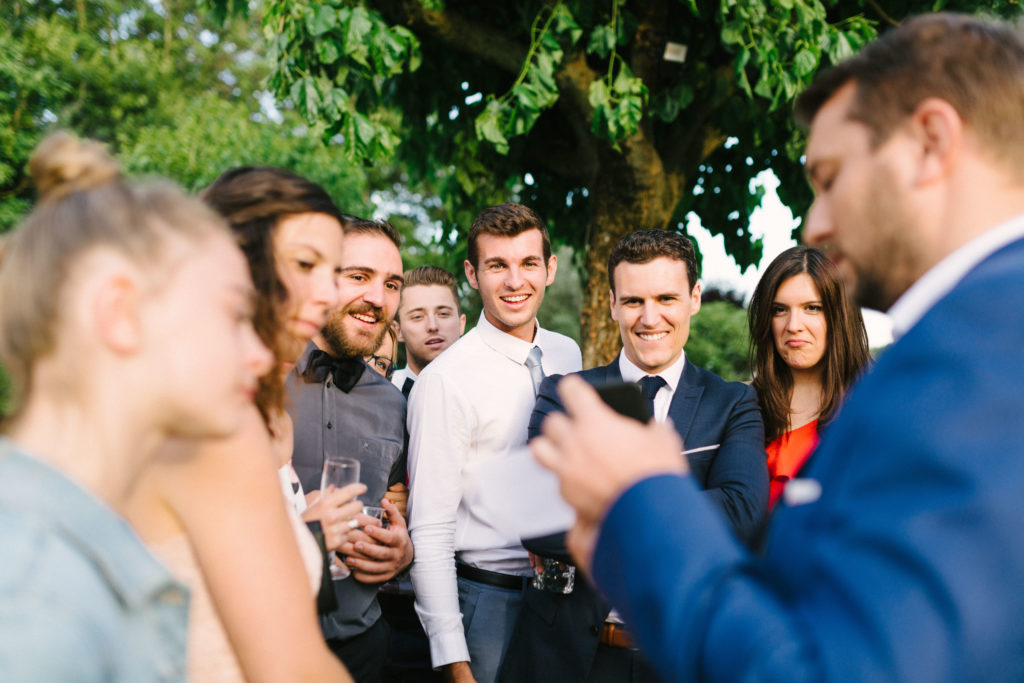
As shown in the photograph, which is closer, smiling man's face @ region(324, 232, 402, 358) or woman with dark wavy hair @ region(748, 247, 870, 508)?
smiling man's face @ region(324, 232, 402, 358)

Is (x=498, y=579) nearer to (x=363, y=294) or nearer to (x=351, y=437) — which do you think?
(x=351, y=437)

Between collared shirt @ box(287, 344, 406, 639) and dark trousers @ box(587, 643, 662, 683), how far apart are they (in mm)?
836

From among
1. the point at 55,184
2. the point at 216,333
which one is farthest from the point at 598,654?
the point at 55,184

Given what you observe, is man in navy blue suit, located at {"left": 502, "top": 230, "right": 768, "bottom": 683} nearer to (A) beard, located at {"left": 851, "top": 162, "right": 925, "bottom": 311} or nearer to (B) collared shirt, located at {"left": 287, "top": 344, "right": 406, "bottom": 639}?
(B) collared shirt, located at {"left": 287, "top": 344, "right": 406, "bottom": 639}

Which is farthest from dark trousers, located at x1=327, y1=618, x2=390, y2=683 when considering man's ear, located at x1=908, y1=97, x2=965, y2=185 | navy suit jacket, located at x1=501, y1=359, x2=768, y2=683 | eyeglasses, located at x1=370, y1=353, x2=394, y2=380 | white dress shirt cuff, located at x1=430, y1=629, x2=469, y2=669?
eyeglasses, located at x1=370, y1=353, x2=394, y2=380

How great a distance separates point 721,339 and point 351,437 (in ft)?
53.0

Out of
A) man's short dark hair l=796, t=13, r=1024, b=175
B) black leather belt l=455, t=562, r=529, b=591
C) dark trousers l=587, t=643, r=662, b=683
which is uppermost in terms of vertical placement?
man's short dark hair l=796, t=13, r=1024, b=175

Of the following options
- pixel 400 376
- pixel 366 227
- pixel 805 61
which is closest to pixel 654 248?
pixel 366 227

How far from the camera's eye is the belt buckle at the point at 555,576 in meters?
2.94

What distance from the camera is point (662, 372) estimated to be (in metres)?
3.38

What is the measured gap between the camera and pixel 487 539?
11.6ft

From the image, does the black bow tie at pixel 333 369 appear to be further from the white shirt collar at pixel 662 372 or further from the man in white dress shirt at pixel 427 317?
the man in white dress shirt at pixel 427 317

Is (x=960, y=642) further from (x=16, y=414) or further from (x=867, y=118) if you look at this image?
(x=16, y=414)

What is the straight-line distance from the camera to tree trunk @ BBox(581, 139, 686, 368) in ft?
18.5
